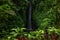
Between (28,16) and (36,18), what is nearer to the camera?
(36,18)

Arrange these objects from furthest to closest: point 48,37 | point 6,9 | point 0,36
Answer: point 0,36 < point 6,9 < point 48,37

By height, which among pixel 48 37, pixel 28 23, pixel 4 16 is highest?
pixel 4 16

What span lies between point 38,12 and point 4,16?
26.6 feet

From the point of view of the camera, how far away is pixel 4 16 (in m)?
4.37

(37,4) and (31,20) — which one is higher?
(37,4)

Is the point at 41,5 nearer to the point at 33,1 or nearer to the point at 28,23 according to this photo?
the point at 33,1

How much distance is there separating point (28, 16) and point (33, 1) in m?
1.37

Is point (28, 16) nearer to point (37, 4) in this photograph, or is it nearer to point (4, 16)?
point (37, 4)

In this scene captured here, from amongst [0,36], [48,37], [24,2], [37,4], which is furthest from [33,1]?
[48,37]

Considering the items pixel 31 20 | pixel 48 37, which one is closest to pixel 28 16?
pixel 31 20

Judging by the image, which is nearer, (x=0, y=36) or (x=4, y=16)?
(x=4, y=16)

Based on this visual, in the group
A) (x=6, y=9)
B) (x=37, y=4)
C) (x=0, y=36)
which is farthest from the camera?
(x=37, y=4)

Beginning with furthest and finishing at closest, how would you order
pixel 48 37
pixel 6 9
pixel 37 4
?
pixel 37 4
pixel 6 9
pixel 48 37

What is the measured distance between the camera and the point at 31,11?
13.2 m
